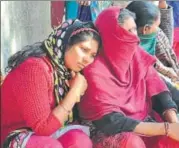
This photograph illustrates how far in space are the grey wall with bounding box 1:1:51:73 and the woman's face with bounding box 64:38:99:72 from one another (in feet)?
2.37

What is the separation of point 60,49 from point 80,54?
0.30ft

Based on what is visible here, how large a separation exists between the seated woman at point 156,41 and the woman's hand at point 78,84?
605mm

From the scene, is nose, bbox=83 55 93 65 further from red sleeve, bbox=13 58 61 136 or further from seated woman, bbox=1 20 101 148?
red sleeve, bbox=13 58 61 136

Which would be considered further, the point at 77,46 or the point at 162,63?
Result: the point at 162,63

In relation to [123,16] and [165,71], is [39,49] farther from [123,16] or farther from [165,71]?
[165,71]

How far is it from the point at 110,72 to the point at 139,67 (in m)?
0.18

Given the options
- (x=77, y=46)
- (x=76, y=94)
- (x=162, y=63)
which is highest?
(x=77, y=46)

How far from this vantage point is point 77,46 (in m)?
2.15

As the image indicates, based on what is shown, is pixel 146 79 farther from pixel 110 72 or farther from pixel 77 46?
pixel 77 46

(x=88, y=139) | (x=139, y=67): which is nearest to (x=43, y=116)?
(x=88, y=139)

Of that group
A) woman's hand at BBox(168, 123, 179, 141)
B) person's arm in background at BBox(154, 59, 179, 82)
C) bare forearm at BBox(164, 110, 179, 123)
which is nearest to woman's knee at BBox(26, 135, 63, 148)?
woman's hand at BBox(168, 123, 179, 141)

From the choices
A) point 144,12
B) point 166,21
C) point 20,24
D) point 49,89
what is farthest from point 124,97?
point 166,21

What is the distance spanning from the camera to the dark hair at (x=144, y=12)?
9.68ft

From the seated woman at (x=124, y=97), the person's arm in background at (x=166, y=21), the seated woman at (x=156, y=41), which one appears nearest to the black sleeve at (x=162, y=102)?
the seated woman at (x=124, y=97)
